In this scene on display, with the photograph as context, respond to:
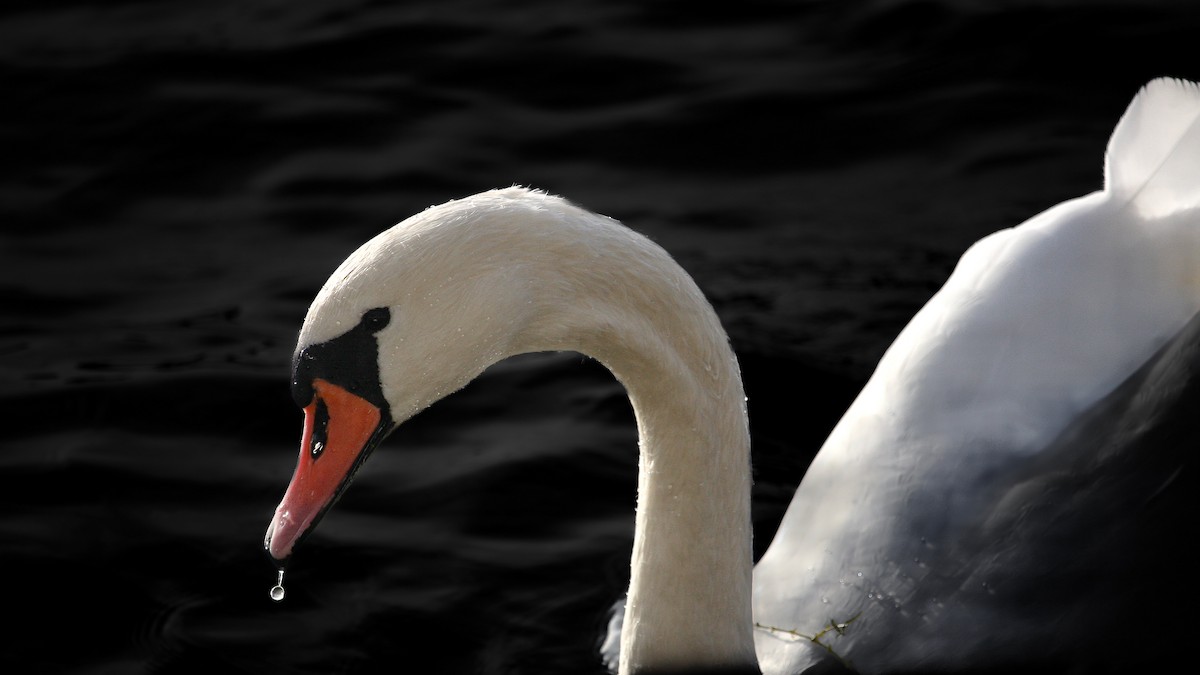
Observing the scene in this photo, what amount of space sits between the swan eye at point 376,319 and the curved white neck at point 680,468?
480mm

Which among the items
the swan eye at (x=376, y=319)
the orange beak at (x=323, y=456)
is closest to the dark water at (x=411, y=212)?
the orange beak at (x=323, y=456)

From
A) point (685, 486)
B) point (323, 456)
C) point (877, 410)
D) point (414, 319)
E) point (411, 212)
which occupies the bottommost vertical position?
point (411, 212)

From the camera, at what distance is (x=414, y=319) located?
352cm

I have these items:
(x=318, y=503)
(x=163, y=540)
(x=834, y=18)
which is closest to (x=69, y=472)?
(x=163, y=540)

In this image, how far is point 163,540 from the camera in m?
5.80

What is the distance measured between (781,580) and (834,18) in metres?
4.74

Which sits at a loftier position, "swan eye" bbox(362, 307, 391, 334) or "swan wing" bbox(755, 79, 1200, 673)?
"swan eye" bbox(362, 307, 391, 334)

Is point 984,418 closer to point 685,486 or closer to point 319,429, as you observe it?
point 685,486

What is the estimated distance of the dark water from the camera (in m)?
5.54

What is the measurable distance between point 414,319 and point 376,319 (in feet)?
0.28

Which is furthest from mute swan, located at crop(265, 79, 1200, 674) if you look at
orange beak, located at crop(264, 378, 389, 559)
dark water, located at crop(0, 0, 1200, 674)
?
dark water, located at crop(0, 0, 1200, 674)

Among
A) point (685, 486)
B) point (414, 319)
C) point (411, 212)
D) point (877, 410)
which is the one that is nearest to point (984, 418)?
point (877, 410)

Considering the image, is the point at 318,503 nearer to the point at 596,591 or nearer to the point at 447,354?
the point at 447,354

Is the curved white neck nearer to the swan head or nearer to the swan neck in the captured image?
the swan neck
